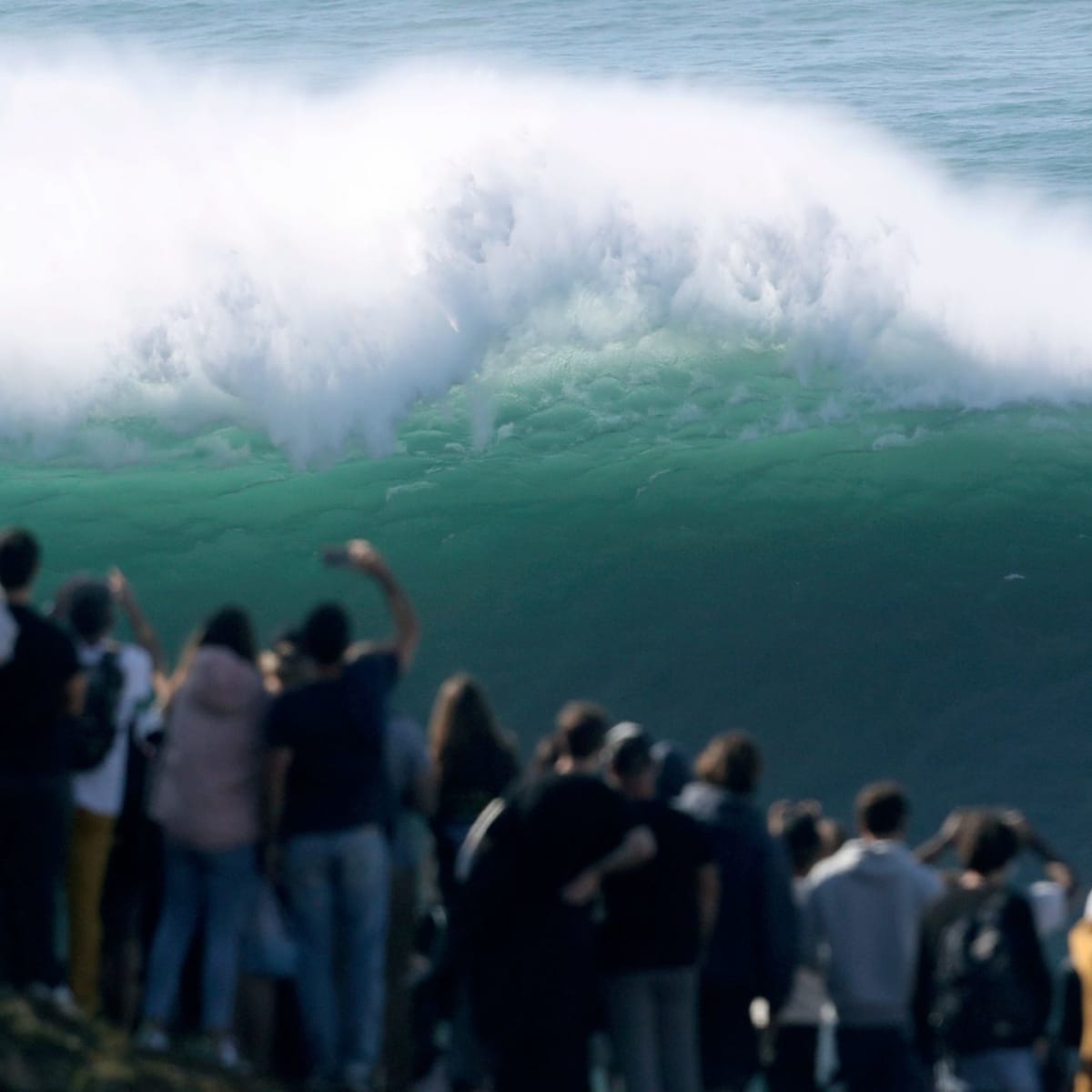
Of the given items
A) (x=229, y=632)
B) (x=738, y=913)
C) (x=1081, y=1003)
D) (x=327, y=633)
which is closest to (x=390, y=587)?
(x=327, y=633)

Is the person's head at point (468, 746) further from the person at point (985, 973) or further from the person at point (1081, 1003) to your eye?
the person at point (1081, 1003)

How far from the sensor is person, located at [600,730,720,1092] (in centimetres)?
519

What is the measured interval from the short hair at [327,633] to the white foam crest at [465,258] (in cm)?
798

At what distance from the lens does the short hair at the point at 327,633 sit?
5.37m

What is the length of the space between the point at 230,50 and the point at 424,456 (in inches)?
641

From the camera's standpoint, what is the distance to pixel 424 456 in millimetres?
13664

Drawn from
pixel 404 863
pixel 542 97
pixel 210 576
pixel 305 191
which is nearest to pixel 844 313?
pixel 542 97

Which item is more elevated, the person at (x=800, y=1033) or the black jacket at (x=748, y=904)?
the black jacket at (x=748, y=904)

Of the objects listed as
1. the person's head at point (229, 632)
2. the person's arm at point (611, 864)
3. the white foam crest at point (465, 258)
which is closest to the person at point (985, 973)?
the person's arm at point (611, 864)

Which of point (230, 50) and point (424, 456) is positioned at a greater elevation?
point (230, 50)

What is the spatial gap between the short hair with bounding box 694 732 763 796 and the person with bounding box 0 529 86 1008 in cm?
180

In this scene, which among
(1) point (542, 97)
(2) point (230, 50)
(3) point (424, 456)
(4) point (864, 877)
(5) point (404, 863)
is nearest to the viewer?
(4) point (864, 877)

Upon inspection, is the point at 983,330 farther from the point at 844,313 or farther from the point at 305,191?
the point at 305,191

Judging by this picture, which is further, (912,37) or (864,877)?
(912,37)
